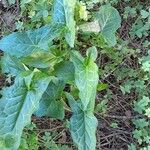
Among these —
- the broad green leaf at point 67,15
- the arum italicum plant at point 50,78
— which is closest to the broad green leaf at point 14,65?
the arum italicum plant at point 50,78

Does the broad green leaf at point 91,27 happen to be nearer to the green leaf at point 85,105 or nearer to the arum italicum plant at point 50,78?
the arum italicum plant at point 50,78

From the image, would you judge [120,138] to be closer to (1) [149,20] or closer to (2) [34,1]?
(1) [149,20]

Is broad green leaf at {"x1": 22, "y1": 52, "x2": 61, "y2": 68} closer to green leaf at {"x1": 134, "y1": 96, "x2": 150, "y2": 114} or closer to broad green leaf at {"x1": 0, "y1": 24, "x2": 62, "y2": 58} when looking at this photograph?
broad green leaf at {"x1": 0, "y1": 24, "x2": 62, "y2": 58}

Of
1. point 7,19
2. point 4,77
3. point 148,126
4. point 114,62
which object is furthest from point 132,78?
point 7,19

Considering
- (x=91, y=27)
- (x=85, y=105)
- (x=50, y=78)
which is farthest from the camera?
(x=91, y=27)

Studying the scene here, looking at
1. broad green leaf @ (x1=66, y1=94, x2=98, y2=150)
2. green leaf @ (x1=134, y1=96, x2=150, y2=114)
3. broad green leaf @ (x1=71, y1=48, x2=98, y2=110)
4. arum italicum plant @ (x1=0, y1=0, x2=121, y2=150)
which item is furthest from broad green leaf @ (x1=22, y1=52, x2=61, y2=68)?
green leaf @ (x1=134, y1=96, x2=150, y2=114)

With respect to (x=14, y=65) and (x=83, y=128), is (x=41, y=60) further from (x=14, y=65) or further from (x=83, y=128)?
(x=83, y=128)

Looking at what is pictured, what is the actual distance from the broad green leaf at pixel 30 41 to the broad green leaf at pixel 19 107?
0.51 feet

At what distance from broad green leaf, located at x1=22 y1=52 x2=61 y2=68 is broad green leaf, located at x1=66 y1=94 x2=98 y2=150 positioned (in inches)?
9.6

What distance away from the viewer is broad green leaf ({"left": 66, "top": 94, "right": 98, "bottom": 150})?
1.73m

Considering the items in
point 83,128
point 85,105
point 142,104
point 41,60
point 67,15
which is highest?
point 67,15

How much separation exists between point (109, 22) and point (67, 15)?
12.7 inches

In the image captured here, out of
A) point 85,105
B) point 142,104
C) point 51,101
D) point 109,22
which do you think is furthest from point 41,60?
point 142,104

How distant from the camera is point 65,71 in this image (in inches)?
74.3
